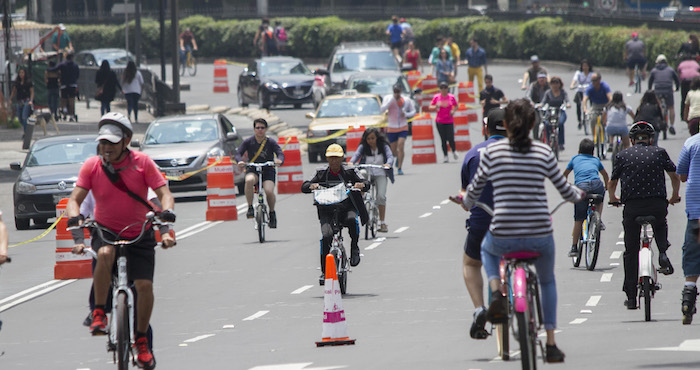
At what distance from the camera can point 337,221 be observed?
14.6 m

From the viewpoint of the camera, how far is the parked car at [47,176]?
21.4 meters

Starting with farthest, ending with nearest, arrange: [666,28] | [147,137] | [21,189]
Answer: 1. [666,28]
2. [147,137]
3. [21,189]

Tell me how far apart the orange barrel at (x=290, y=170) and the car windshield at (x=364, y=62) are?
546 inches

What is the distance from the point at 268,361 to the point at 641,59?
105ft

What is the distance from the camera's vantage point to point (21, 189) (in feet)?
70.4

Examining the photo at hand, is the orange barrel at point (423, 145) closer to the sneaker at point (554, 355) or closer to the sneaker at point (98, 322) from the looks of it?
the sneaker at point (98, 322)

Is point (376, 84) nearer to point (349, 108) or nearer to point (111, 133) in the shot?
point (349, 108)

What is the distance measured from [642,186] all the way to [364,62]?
27.9 m

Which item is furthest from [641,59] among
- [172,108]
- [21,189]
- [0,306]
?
[0,306]

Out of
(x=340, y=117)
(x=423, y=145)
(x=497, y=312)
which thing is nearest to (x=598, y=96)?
(x=423, y=145)

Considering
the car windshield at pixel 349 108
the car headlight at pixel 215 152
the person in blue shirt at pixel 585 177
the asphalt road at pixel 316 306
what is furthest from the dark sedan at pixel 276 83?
the person in blue shirt at pixel 585 177

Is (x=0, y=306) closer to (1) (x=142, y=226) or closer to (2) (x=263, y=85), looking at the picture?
(1) (x=142, y=226)

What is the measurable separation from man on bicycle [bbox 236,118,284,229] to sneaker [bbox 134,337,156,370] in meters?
10.2

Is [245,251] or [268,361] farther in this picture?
[245,251]
